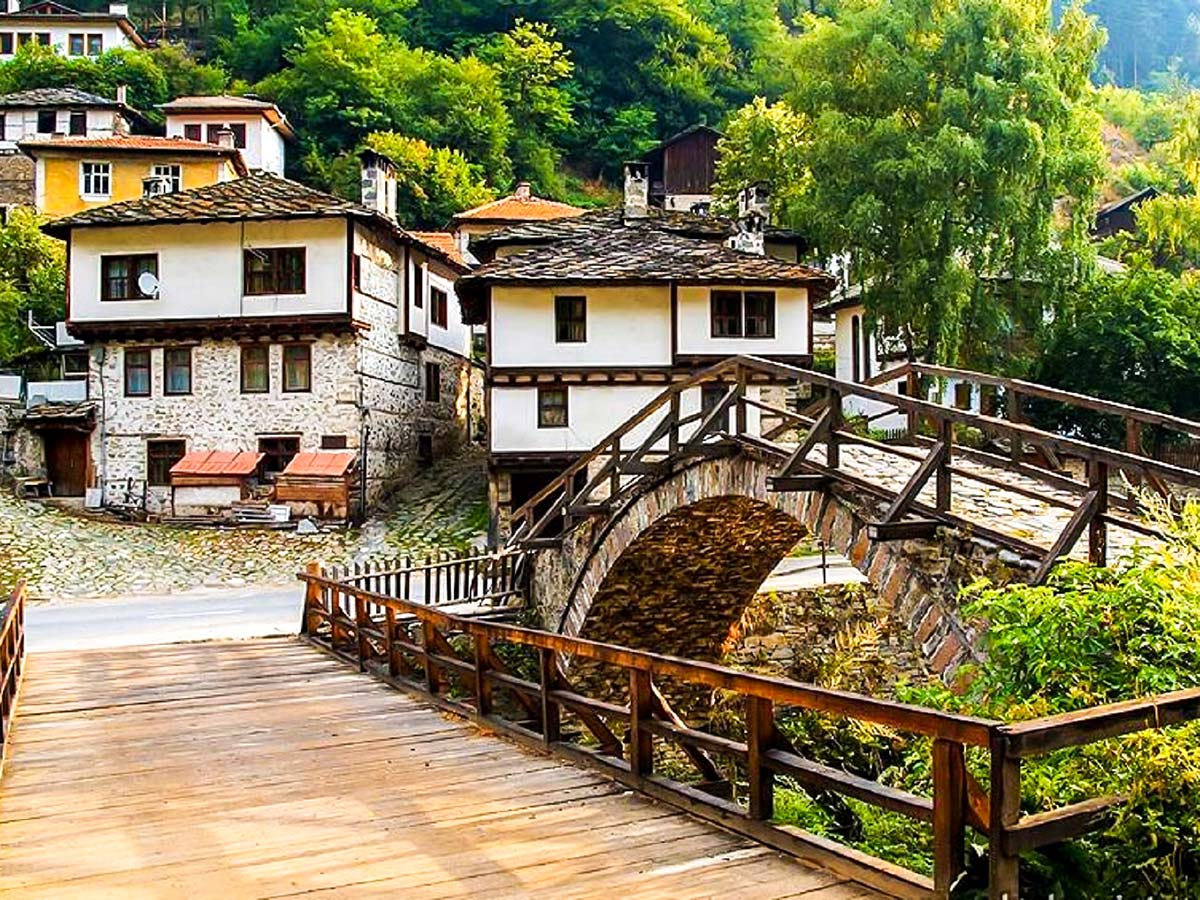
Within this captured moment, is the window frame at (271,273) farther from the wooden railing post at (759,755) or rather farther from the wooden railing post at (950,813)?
the wooden railing post at (950,813)

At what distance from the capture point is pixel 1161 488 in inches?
312

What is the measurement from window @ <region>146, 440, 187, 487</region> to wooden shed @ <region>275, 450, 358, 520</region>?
329 centimetres

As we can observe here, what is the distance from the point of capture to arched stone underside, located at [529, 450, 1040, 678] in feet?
27.9

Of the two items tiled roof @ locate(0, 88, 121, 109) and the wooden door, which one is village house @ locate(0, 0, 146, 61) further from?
the wooden door

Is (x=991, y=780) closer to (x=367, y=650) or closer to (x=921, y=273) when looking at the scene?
(x=367, y=650)

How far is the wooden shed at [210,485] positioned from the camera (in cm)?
2673

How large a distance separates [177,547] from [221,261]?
7.31 m

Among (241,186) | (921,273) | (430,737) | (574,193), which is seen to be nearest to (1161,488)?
(430,737)

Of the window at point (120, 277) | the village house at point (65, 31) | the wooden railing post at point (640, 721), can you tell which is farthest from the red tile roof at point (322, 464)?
the village house at point (65, 31)

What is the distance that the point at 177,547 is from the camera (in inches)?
964

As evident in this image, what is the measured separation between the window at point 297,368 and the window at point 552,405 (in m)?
6.16

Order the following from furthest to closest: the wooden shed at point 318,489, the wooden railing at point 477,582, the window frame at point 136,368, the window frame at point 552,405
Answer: the window frame at point 136,368 < the wooden shed at point 318,489 < the window frame at point 552,405 < the wooden railing at point 477,582

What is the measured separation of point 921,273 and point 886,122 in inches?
156

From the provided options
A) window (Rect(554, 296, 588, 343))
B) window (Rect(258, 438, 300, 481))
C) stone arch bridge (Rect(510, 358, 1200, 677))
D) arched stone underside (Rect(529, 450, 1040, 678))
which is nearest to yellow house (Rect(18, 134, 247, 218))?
window (Rect(258, 438, 300, 481))
